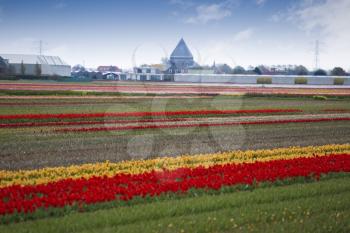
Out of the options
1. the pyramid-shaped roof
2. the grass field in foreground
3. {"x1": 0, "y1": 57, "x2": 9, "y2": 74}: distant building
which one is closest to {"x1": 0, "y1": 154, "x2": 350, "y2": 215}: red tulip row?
the grass field in foreground

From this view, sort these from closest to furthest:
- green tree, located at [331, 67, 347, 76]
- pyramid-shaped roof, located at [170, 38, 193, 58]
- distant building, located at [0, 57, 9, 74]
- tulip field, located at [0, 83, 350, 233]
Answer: tulip field, located at [0, 83, 350, 233], distant building, located at [0, 57, 9, 74], green tree, located at [331, 67, 347, 76], pyramid-shaped roof, located at [170, 38, 193, 58]

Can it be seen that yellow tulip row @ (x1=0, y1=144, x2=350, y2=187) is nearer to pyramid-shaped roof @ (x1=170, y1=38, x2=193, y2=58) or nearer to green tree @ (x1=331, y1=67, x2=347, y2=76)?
green tree @ (x1=331, y1=67, x2=347, y2=76)

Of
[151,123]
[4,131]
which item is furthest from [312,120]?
[4,131]

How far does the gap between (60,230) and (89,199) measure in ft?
5.31

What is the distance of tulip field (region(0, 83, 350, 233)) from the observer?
8.55 m

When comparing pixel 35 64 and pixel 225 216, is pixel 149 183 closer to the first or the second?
pixel 225 216

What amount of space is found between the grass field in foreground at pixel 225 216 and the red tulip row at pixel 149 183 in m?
0.67

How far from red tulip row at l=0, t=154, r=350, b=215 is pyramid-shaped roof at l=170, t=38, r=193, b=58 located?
180746 mm

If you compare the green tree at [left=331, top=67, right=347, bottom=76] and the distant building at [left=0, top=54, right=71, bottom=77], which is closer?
the distant building at [left=0, top=54, right=71, bottom=77]

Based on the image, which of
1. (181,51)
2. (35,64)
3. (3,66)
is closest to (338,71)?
(181,51)

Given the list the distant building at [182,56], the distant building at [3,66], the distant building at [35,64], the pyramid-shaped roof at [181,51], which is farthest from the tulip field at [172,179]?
the pyramid-shaped roof at [181,51]

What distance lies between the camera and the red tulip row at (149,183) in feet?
31.1

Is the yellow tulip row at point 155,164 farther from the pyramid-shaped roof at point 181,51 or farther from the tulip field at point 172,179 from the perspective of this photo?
the pyramid-shaped roof at point 181,51

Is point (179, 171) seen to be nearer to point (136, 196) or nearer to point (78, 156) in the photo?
point (136, 196)
